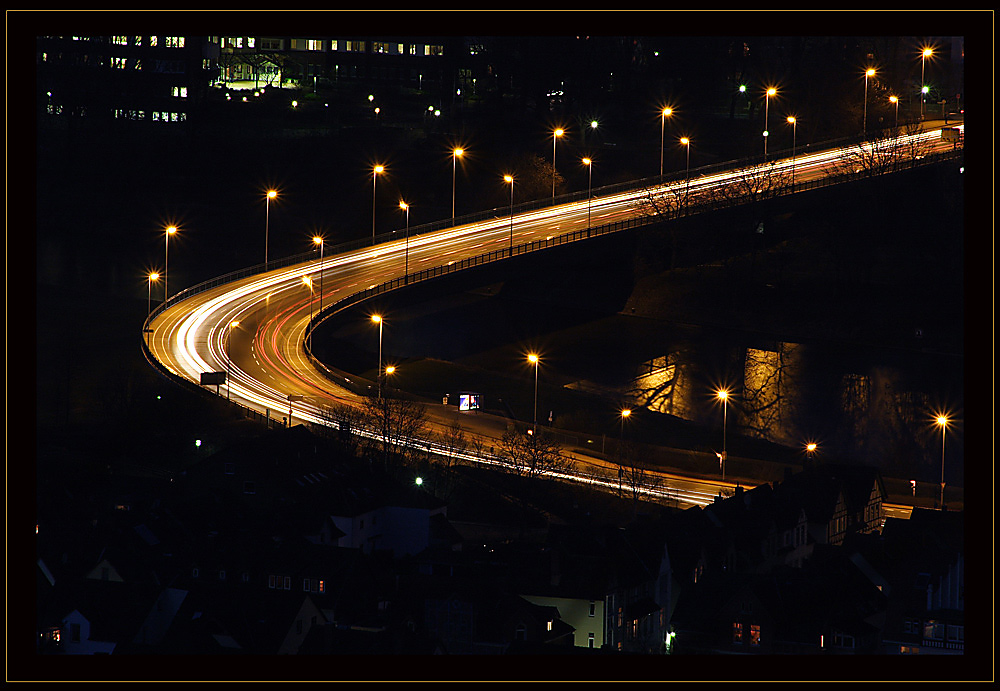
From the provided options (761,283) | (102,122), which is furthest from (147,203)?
(761,283)

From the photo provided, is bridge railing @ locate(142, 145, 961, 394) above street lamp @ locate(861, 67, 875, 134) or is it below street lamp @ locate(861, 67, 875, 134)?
below

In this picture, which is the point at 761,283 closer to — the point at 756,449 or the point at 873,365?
the point at 873,365

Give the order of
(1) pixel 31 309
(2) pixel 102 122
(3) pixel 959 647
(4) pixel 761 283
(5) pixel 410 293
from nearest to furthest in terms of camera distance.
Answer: (1) pixel 31 309, (3) pixel 959 647, (5) pixel 410 293, (4) pixel 761 283, (2) pixel 102 122

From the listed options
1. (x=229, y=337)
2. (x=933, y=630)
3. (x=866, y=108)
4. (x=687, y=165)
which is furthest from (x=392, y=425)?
(x=866, y=108)

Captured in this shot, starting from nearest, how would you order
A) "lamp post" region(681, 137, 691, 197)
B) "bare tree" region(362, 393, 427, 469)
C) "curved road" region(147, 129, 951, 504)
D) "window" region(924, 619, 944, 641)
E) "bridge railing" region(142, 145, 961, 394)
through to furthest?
"window" region(924, 619, 944, 641)
"bare tree" region(362, 393, 427, 469)
"curved road" region(147, 129, 951, 504)
"bridge railing" region(142, 145, 961, 394)
"lamp post" region(681, 137, 691, 197)

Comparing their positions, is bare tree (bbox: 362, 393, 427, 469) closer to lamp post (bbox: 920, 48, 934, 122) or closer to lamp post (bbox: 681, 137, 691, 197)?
lamp post (bbox: 681, 137, 691, 197)

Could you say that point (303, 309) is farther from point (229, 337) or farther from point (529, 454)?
point (529, 454)

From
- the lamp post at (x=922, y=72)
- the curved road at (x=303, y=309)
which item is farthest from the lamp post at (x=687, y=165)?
the lamp post at (x=922, y=72)

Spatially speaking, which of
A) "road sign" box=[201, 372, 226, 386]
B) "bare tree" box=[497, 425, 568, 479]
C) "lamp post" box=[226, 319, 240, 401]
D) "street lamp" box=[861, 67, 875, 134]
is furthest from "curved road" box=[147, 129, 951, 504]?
"street lamp" box=[861, 67, 875, 134]
